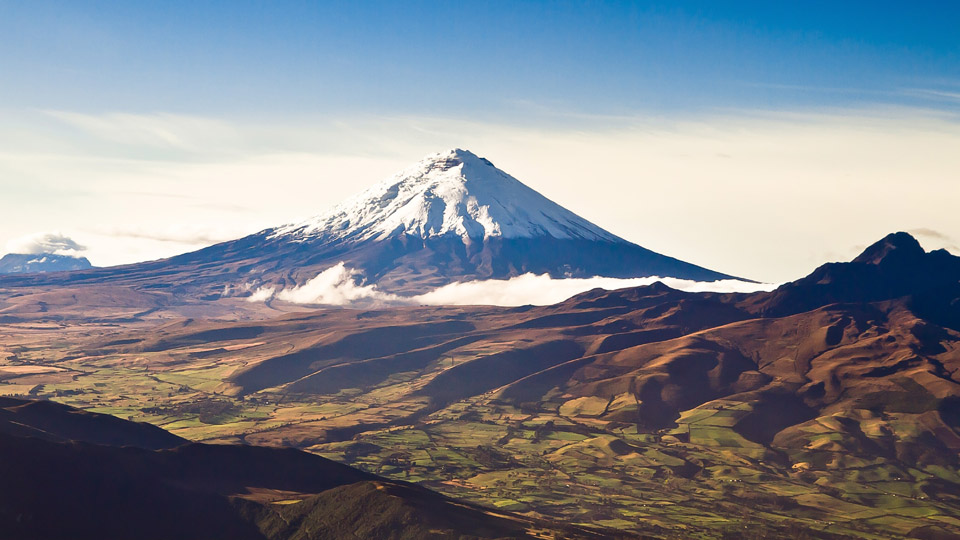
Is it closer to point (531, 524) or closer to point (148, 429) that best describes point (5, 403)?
point (148, 429)

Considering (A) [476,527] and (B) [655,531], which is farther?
(B) [655,531]

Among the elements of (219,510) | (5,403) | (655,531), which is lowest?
(655,531)

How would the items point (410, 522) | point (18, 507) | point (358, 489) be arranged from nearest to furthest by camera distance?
point (18, 507)
point (410, 522)
point (358, 489)

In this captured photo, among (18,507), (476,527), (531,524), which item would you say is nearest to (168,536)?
(18,507)

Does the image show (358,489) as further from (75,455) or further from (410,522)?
(75,455)

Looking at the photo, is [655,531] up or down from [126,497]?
down

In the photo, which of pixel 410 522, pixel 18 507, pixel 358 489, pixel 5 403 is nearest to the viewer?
pixel 18 507
